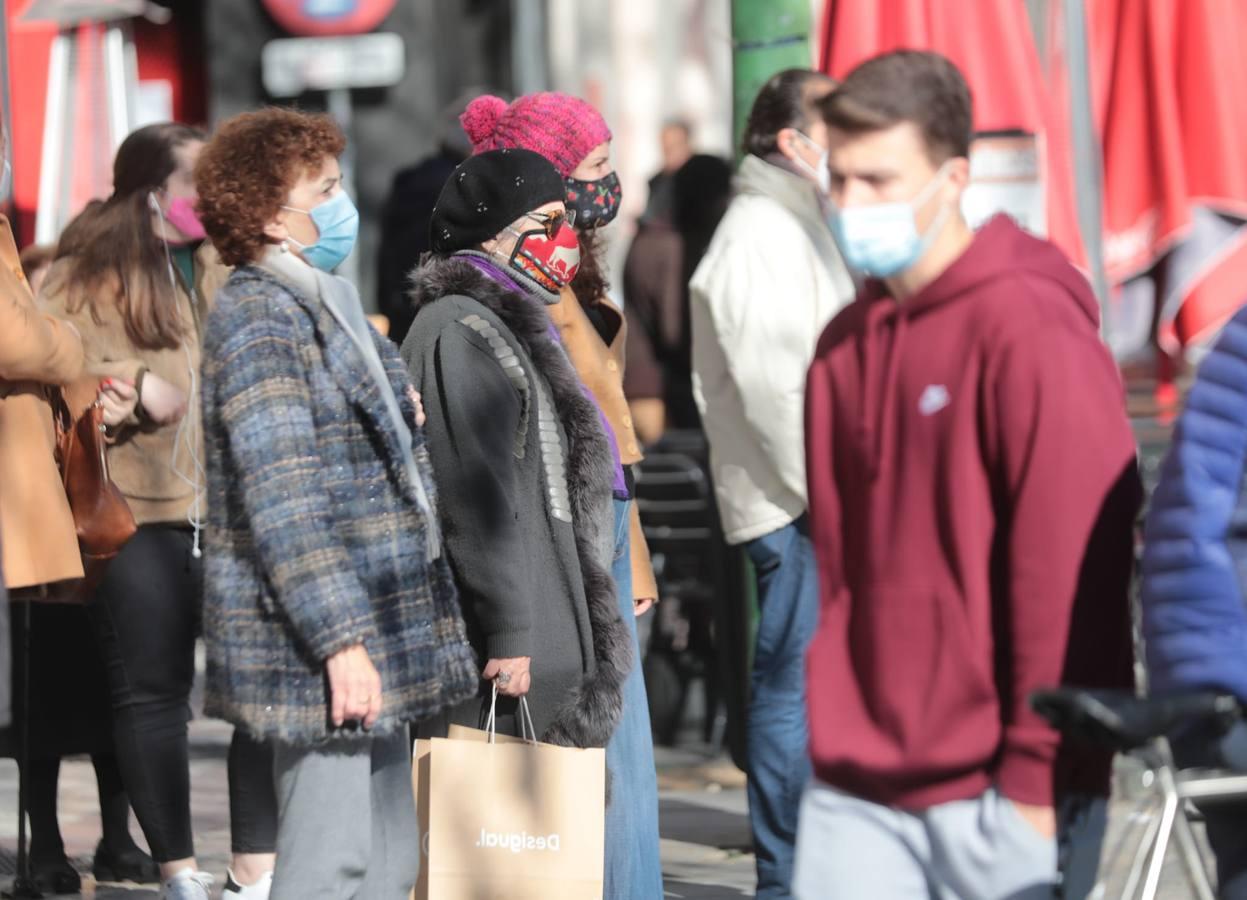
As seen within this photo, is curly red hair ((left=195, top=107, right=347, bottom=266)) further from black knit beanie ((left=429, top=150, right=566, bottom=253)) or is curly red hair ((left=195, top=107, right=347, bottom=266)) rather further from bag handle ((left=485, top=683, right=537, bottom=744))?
bag handle ((left=485, top=683, right=537, bottom=744))

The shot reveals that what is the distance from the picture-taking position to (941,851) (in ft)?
11.2

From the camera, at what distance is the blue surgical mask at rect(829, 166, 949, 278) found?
3480 mm

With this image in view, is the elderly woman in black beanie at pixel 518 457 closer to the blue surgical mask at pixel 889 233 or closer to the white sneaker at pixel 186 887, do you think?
the white sneaker at pixel 186 887

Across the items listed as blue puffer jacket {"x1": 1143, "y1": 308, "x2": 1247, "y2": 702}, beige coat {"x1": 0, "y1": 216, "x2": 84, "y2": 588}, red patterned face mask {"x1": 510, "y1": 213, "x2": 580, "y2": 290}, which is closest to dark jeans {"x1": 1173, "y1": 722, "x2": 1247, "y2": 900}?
blue puffer jacket {"x1": 1143, "y1": 308, "x2": 1247, "y2": 702}

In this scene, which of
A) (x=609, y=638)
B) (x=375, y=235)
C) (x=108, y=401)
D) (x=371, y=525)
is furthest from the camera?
(x=375, y=235)

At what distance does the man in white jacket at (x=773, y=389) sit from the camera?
5805 millimetres

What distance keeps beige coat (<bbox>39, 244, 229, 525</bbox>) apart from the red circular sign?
9.24 m

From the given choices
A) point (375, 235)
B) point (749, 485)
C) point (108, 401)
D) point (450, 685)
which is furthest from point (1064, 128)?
point (375, 235)

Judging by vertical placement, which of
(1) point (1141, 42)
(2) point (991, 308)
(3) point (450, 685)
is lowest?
(3) point (450, 685)

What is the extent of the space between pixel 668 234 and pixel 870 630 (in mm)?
6722

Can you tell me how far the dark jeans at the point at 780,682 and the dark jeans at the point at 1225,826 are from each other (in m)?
2.26

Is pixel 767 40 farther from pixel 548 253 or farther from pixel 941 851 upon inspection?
pixel 941 851

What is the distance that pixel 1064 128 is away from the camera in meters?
7.82

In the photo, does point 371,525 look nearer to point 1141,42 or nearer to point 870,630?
point 870,630
